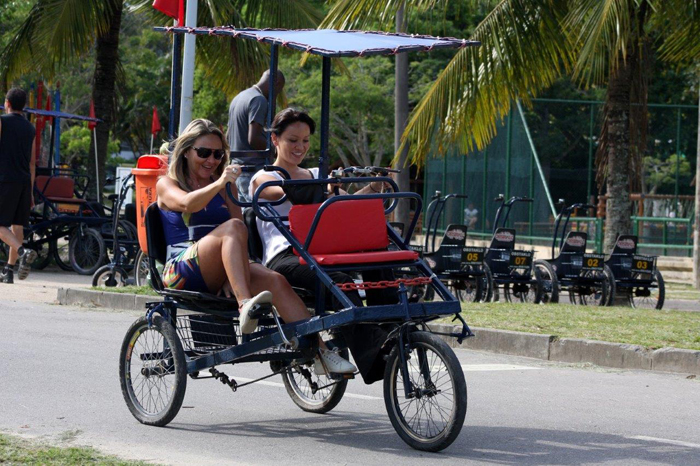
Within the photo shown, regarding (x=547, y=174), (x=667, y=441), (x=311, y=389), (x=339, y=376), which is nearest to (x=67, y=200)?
(x=311, y=389)

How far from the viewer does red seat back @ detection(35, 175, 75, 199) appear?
17.9 m

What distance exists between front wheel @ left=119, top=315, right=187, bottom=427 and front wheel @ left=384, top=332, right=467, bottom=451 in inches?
46.6

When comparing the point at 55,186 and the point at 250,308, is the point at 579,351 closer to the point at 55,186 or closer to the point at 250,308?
the point at 250,308

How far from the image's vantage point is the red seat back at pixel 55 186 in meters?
17.9

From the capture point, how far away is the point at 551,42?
14.4 metres

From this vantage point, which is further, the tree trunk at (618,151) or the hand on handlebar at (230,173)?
the tree trunk at (618,151)

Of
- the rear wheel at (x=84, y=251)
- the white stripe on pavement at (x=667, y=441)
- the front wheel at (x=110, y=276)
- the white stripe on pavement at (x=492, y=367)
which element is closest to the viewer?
the white stripe on pavement at (x=667, y=441)

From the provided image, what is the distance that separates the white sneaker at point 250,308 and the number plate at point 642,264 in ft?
35.3

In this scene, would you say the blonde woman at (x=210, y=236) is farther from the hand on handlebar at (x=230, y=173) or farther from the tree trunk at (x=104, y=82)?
the tree trunk at (x=104, y=82)

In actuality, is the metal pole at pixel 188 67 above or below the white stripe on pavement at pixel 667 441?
above

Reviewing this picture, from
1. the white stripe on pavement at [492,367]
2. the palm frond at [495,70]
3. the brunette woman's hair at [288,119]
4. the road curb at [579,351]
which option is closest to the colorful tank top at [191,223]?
the brunette woman's hair at [288,119]

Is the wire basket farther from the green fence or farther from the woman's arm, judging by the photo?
the green fence

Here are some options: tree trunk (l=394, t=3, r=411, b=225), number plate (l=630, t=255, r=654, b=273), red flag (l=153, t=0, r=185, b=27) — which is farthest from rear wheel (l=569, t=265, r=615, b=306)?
red flag (l=153, t=0, r=185, b=27)

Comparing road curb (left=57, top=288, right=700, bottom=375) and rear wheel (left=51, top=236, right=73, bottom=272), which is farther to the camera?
rear wheel (left=51, top=236, right=73, bottom=272)
